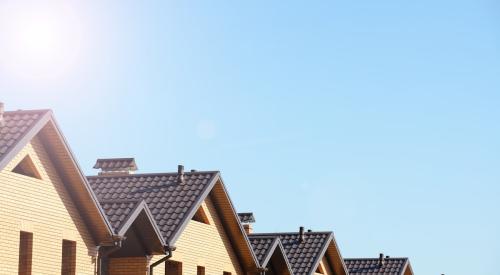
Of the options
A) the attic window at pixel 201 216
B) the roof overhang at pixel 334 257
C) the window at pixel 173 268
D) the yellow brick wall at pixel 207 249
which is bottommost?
the window at pixel 173 268

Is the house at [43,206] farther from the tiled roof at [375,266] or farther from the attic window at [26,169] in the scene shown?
the tiled roof at [375,266]

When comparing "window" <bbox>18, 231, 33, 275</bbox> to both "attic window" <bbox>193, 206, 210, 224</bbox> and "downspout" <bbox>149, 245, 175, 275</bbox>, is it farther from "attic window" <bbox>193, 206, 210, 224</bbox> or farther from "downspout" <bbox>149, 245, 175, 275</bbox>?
"attic window" <bbox>193, 206, 210, 224</bbox>

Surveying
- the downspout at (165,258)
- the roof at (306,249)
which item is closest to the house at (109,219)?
the downspout at (165,258)

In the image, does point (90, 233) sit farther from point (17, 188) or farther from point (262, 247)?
point (262, 247)

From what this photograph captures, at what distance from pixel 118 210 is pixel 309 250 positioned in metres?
15.6

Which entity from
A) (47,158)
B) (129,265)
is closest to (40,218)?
(47,158)

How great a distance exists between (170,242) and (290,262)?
1267 cm

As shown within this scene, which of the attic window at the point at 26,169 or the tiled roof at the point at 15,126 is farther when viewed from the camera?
the attic window at the point at 26,169

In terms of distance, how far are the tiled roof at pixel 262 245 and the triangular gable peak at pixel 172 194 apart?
237 cm

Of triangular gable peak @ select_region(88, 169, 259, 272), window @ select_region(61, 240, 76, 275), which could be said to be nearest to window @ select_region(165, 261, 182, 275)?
triangular gable peak @ select_region(88, 169, 259, 272)

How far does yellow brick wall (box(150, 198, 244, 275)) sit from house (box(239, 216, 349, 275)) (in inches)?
126

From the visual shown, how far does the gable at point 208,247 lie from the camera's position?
32281 mm

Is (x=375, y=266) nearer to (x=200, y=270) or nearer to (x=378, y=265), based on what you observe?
(x=378, y=265)

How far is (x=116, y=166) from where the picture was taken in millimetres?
34406
